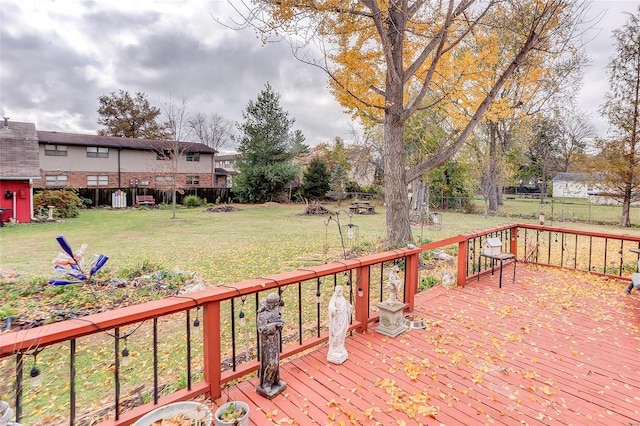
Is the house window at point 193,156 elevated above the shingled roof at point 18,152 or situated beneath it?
elevated above

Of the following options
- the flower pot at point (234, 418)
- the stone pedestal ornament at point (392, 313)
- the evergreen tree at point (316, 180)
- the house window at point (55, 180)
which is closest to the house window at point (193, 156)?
the house window at point (55, 180)

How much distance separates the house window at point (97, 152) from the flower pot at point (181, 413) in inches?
1022

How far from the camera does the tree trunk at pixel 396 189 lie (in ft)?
22.0

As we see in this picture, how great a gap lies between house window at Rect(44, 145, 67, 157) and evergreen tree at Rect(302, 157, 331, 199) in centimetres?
1644

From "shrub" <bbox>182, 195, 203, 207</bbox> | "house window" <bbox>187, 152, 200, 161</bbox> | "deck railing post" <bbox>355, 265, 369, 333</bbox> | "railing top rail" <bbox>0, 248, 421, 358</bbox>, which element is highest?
"house window" <bbox>187, 152, 200, 161</bbox>

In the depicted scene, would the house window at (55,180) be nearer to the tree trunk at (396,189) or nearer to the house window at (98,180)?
the house window at (98,180)

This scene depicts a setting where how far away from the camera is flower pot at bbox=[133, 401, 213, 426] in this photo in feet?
6.00

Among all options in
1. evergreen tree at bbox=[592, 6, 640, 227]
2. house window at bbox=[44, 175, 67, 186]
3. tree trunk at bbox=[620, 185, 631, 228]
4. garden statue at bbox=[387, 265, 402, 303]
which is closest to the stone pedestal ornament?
garden statue at bbox=[387, 265, 402, 303]

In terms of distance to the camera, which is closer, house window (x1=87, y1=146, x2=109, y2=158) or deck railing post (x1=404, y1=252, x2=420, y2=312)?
deck railing post (x1=404, y1=252, x2=420, y2=312)

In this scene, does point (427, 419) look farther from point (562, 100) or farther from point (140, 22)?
point (562, 100)

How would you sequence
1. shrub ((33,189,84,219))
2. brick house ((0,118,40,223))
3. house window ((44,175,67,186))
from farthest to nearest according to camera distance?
house window ((44,175,67,186)) → shrub ((33,189,84,219)) → brick house ((0,118,40,223))

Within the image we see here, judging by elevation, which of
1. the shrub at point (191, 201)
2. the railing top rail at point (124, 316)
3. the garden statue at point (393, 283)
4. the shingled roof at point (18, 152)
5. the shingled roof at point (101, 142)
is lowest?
the garden statue at point (393, 283)

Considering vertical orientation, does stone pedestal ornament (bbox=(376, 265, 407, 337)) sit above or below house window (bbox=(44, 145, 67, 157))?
below

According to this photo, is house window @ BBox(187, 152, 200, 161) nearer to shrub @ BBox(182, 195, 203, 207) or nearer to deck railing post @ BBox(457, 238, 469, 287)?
shrub @ BBox(182, 195, 203, 207)
